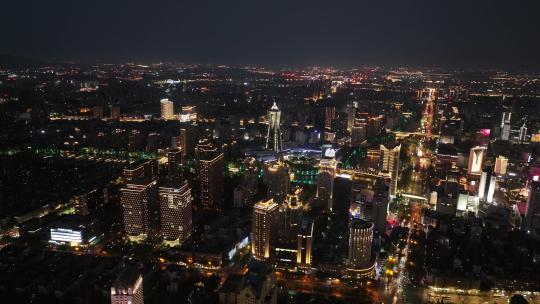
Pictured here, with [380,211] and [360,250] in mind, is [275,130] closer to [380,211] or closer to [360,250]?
[380,211]

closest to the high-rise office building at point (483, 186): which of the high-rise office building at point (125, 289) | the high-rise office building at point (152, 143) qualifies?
the high-rise office building at point (125, 289)

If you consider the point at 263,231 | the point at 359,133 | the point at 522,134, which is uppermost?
the point at 522,134

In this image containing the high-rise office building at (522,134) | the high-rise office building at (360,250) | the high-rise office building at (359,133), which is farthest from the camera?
the high-rise office building at (359,133)

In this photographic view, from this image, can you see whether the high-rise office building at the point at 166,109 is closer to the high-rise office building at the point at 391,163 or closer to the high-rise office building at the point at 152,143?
the high-rise office building at the point at 152,143

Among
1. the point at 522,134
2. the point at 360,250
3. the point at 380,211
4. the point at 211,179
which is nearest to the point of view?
the point at 360,250

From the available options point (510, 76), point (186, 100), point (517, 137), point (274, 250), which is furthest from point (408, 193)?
point (510, 76)

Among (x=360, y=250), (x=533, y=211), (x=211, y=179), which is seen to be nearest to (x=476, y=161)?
(x=533, y=211)
